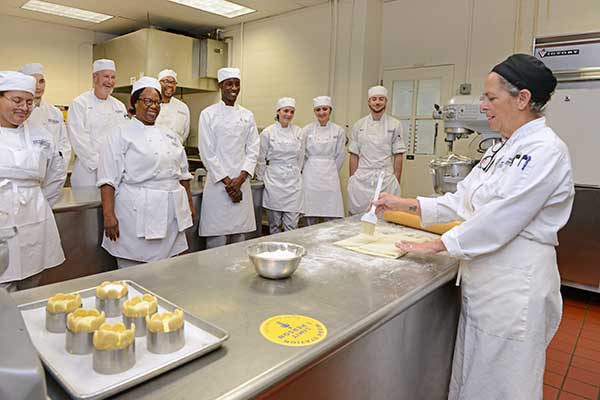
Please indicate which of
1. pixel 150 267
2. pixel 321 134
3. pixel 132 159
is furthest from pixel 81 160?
pixel 150 267

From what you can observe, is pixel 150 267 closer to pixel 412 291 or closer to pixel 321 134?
pixel 412 291

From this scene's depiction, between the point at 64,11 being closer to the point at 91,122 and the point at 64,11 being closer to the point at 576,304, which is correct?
the point at 91,122

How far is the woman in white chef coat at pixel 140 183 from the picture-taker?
2.25 m

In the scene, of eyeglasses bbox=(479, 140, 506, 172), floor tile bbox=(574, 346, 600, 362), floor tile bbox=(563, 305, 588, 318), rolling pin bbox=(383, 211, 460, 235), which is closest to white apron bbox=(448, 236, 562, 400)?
eyeglasses bbox=(479, 140, 506, 172)

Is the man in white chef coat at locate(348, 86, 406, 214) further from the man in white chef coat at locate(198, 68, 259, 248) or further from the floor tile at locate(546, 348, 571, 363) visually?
the floor tile at locate(546, 348, 571, 363)

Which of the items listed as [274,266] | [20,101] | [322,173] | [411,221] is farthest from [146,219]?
[322,173]

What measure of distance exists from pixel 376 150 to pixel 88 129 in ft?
7.65

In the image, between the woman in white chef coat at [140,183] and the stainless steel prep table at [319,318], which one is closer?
the stainless steel prep table at [319,318]

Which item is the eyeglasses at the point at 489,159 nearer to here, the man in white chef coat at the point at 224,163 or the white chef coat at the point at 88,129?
the man in white chef coat at the point at 224,163

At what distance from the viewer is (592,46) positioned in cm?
324

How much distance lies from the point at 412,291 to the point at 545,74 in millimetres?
774

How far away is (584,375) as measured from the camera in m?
2.30

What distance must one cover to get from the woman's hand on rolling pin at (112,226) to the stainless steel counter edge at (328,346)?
1.65 metres

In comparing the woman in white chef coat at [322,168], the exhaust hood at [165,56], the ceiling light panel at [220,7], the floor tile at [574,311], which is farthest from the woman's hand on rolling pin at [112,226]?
the exhaust hood at [165,56]
